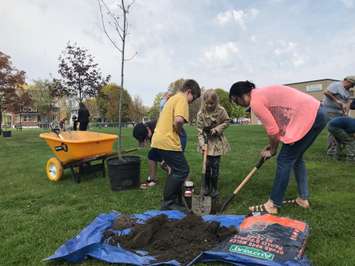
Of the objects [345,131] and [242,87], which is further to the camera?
[345,131]

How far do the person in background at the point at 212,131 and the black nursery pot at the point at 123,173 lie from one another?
43.8 inches

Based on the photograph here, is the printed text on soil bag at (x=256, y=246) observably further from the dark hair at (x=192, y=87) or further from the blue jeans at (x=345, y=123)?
the blue jeans at (x=345, y=123)

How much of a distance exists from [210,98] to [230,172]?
215cm

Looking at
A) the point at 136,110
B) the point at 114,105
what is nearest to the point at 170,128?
the point at 114,105

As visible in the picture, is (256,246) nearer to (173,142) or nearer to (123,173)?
(173,142)

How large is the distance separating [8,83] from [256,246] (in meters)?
23.5

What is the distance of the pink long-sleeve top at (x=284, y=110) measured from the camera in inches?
131

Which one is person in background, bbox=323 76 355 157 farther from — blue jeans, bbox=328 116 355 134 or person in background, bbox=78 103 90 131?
person in background, bbox=78 103 90 131

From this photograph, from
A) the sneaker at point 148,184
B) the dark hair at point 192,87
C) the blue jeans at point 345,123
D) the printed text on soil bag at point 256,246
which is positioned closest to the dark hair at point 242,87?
the dark hair at point 192,87

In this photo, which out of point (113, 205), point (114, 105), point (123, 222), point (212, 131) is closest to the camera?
point (123, 222)

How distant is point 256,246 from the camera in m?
2.47

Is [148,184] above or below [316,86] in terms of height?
below

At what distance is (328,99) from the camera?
22.6ft

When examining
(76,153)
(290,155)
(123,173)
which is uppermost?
(290,155)
